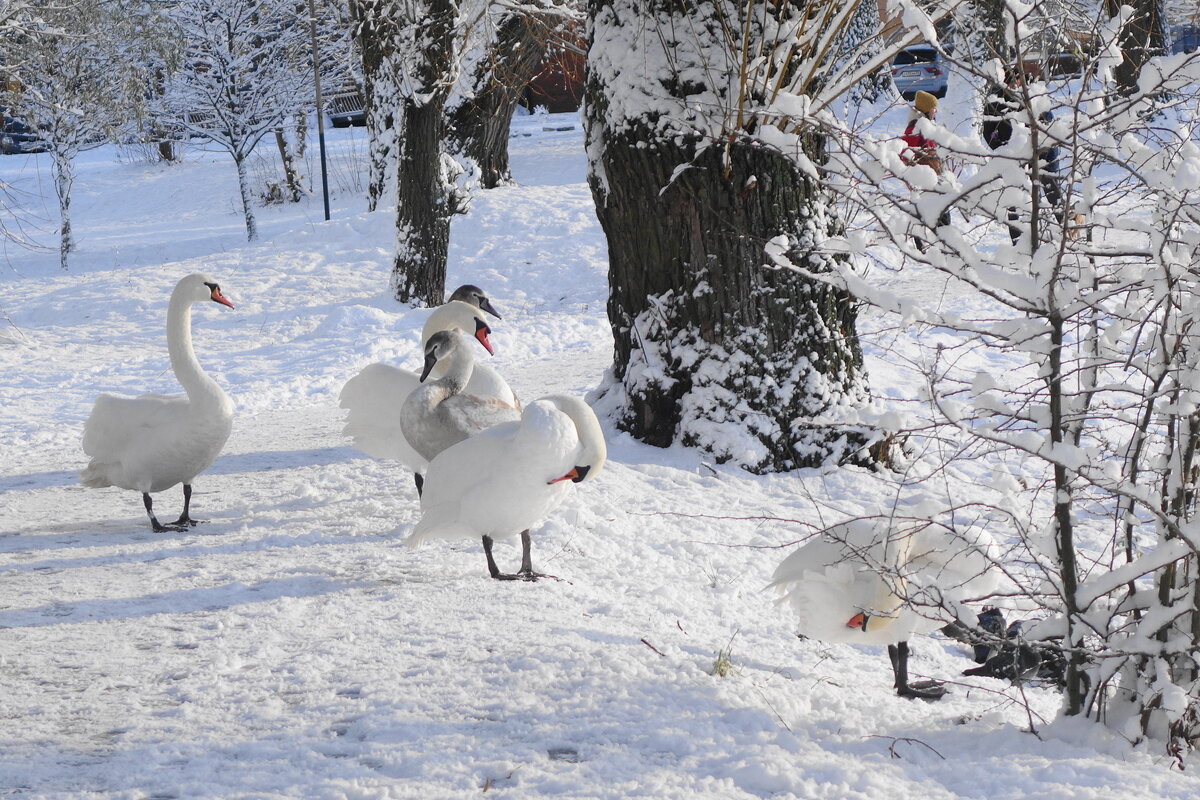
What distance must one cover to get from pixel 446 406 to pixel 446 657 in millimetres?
1749

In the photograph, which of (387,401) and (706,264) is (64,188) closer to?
(387,401)

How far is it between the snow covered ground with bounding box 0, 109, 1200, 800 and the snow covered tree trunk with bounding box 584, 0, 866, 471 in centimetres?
31

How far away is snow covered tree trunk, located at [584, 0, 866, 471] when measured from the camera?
6.36 metres

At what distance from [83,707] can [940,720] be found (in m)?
2.60

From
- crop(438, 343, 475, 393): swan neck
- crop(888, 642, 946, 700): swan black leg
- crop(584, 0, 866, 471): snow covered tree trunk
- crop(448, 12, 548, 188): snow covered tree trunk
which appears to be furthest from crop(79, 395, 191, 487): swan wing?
crop(448, 12, 548, 188): snow covered tree trunk

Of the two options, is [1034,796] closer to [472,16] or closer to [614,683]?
[614,683]

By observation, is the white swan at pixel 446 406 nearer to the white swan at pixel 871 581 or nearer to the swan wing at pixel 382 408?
the swan wing at pixel 382 408

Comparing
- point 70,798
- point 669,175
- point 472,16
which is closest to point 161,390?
point 472,16

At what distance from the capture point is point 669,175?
6.50 meters

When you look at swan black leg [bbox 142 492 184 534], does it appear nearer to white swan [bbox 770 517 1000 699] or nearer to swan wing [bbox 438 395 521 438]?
swan wing [bbox 438 395 521 438]

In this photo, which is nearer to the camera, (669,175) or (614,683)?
(614,683)

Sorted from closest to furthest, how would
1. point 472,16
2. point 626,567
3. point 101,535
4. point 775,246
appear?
1. point 775,246
2. point 626,567
3. point 101,535
4. point 472,16

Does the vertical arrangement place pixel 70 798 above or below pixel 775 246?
below

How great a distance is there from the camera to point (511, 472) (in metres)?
4.45
